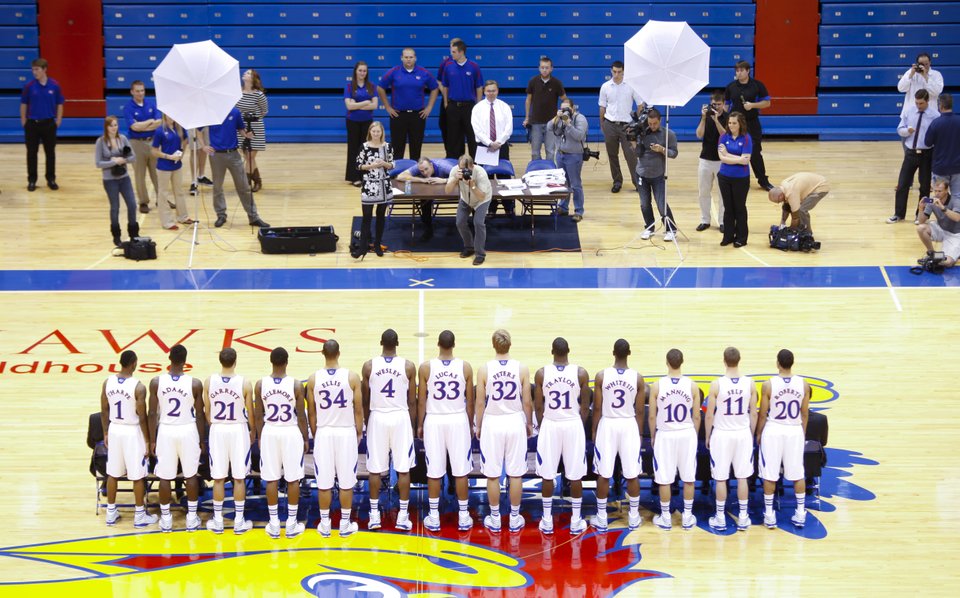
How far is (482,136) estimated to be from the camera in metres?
16.8

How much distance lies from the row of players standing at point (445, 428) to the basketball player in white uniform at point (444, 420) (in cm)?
1

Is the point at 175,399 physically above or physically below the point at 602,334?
above

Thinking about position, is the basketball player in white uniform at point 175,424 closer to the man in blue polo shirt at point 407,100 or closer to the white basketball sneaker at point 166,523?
the white basketball sneaker at point 166,523

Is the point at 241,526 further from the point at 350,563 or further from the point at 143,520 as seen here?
the point at 350,563

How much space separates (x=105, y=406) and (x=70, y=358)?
3.83 meters

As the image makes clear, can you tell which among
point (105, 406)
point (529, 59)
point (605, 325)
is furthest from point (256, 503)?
point (529, 59)

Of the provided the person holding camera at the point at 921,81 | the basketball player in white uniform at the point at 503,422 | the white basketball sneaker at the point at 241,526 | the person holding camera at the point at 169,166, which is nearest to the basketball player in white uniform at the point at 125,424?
the white basketball sneaker at the point at 241,526

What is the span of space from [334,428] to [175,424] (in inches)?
45.0

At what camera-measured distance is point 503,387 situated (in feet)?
29.1

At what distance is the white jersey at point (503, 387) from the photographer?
348 inches

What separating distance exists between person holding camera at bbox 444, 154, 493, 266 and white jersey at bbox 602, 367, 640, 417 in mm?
6577

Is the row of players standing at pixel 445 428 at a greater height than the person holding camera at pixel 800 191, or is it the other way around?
the person holding camera at pixel 800 191

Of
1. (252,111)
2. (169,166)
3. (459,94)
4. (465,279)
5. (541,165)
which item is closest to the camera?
(465,279)

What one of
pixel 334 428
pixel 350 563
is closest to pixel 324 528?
pixel 350 563
